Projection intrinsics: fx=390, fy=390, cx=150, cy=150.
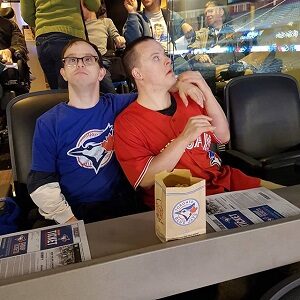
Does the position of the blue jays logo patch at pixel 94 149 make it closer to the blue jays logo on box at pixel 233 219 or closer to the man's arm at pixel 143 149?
the man's arm at pixel 143 149

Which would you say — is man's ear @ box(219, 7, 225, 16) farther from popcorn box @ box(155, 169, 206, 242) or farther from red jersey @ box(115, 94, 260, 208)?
popcorn box @ box(155, 169, 206, 242)

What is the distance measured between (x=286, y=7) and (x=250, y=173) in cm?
225

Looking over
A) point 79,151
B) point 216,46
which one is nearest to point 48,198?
point 79,151

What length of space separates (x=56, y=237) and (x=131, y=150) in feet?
1.48

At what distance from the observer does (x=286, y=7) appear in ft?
10.9

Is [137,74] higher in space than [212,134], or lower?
higher

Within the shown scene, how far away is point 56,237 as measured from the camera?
940mm

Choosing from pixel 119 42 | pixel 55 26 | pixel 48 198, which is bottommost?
pixel 48 198

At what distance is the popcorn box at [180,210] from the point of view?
82 centimetres

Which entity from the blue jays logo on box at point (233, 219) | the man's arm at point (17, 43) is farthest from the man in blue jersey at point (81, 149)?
the man's arm at point (17, 43)

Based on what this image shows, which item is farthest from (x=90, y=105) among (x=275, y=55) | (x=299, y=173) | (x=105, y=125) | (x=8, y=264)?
(x=275, y=55)

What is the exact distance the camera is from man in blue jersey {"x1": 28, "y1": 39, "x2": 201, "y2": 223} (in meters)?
1.36

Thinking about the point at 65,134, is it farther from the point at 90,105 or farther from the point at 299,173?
the point at 299,173

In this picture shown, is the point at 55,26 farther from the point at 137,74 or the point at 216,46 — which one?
the point at 216,46
